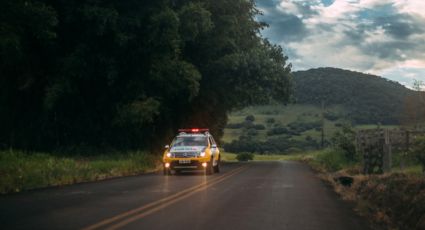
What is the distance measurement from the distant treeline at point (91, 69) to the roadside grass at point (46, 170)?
177 inches

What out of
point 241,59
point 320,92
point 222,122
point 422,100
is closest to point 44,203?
point 241,59

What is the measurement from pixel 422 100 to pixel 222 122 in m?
19.9

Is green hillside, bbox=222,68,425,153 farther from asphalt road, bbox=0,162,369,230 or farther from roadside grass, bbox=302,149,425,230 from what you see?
asphalt road, bbox=0,162,369,230

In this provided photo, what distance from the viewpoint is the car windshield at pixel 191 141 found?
27.7 meters

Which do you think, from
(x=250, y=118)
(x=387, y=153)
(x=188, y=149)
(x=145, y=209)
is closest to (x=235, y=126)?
(x=250, y=118)

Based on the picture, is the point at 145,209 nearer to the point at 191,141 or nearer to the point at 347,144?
the point at 191,141

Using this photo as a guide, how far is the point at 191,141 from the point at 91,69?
690 cm

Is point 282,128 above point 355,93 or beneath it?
beneath

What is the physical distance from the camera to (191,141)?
91.8 ft

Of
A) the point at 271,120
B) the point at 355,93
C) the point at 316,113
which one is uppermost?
the point at 355,93

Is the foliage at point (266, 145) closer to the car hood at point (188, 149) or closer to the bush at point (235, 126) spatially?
the bush at point (235, 126)

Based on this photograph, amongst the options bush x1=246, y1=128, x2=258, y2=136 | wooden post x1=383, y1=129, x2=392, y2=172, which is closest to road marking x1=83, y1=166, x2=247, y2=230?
wooden post x1=383, y1=129, x2=392, y2=172

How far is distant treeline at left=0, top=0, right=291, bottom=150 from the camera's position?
28.8 m

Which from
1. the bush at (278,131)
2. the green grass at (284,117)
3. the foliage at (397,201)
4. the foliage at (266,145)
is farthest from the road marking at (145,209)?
the bush at (278,131)
